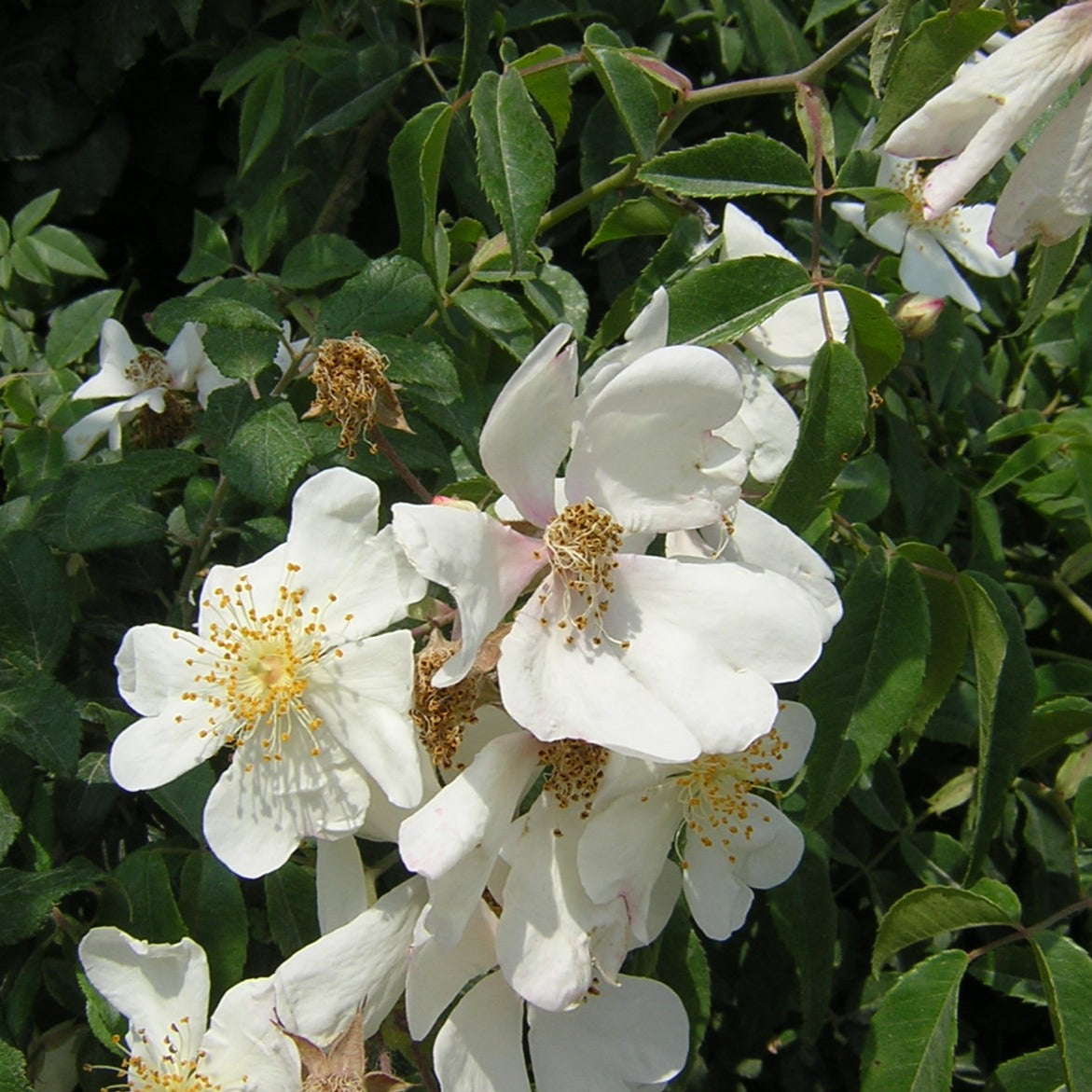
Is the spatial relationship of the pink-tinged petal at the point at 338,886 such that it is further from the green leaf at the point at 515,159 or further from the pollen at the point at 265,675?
the green leaf at the point at 515,159

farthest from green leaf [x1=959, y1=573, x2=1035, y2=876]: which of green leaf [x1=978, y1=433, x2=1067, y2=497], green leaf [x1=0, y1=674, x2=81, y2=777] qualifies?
green leaf [x1=0, y1=674, x2=81, y2=777]

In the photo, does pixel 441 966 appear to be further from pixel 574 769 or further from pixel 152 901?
pixel 152 901

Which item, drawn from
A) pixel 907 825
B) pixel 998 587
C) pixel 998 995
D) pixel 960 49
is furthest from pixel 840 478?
pixel 998 995

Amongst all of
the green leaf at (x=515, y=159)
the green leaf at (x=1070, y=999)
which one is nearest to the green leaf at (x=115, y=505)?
the green leaf at (x=515, y=159)

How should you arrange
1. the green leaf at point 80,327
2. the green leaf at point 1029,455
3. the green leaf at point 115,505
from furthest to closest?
the green leaf at point 80,327 → the green leaf at point 1029,455 → the green leaf at point 115,505

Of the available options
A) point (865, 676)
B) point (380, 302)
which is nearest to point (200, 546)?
point (380, 302)

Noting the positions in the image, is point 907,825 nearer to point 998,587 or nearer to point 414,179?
point 998,587
